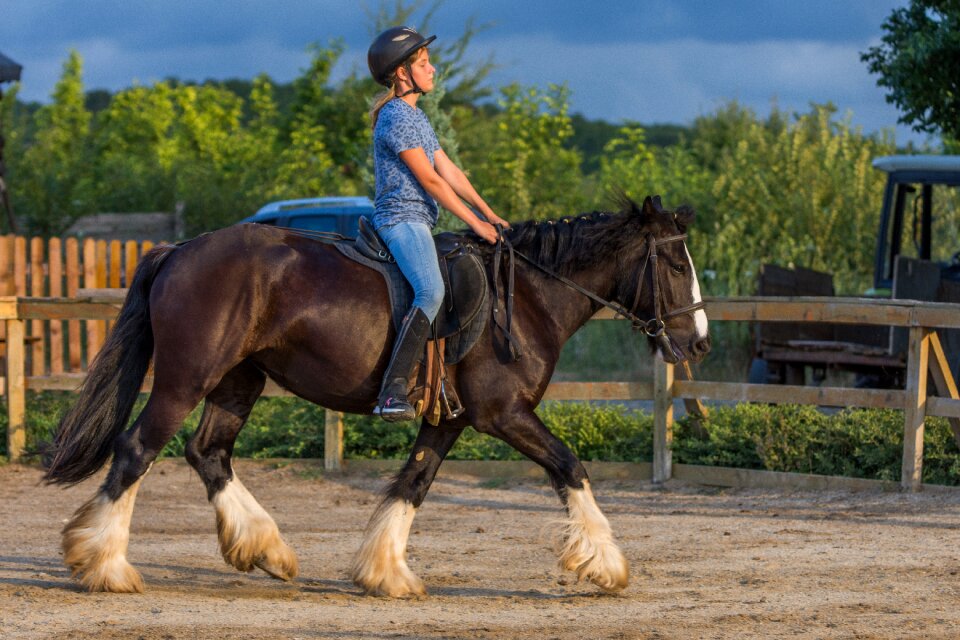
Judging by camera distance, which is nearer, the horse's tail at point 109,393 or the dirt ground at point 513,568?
the dirt ground at point 513,568

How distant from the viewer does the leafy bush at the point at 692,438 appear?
9.45m

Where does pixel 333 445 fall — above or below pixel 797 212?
below

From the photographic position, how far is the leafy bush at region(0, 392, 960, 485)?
9453mm

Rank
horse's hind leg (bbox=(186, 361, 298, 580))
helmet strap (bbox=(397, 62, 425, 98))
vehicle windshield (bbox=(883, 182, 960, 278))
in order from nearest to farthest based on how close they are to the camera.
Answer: helmet strap (bbox=(397, 62, 425, 98))
horse's hind leg (bbox=(186, 361, 298, 580))
vehicle windshield (bbox=(883, 182, 960, 278))

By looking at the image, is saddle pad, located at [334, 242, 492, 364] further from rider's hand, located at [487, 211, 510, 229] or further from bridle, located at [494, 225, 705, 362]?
rider's hand, located at [487, 211, 510, 229]

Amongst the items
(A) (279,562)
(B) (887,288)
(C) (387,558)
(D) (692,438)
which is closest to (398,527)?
(C) (387,558)

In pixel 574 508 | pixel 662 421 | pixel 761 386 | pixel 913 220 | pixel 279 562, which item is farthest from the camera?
pixel 913 220

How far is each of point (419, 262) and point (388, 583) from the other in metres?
1.60

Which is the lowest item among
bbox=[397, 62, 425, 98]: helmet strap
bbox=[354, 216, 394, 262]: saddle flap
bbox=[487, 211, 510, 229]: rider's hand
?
bbox=[354, 216, 394, 262]: saddle flap

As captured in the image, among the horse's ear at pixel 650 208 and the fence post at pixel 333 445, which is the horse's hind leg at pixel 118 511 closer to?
the horse's ear at pixel 650 208

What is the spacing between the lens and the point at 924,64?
46.6 ft

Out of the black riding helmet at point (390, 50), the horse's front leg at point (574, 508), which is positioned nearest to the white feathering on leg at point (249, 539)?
the horse's front leg at point (574, 508)

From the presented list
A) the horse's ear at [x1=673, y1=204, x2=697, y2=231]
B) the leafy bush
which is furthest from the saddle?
the leafy bush

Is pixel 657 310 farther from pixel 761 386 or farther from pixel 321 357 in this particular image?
pixel 761 386
